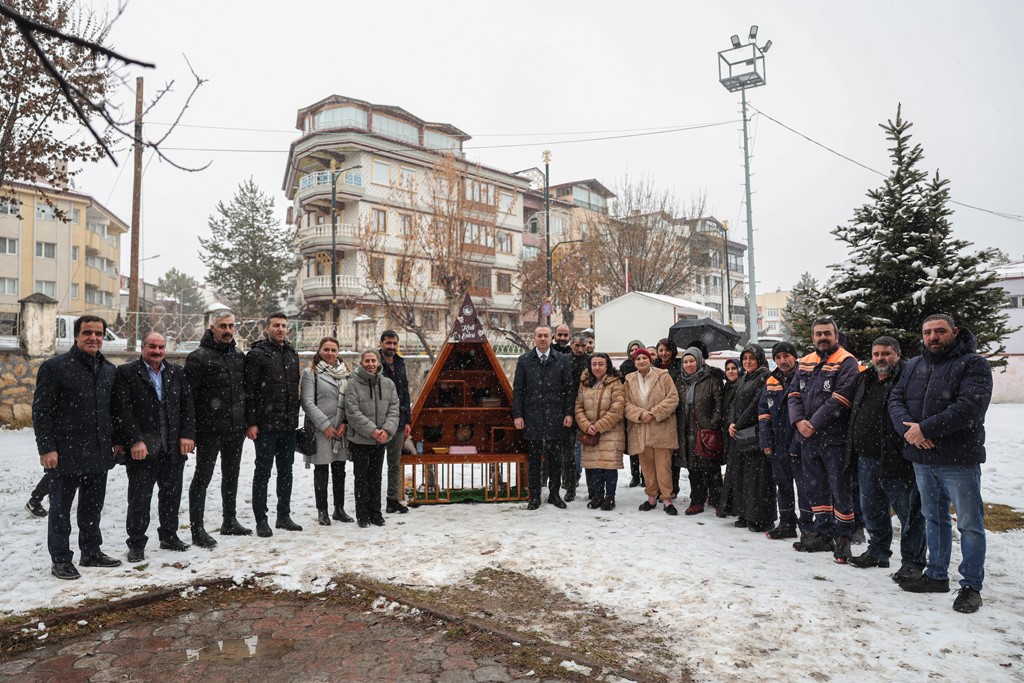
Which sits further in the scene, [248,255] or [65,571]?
[248,255]

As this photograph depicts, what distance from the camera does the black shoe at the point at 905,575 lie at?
4961 millimetres

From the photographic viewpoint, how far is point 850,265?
7770 millimetres

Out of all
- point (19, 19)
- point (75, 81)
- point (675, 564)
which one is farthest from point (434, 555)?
point (75, 81)

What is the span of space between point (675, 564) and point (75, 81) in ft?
30.6

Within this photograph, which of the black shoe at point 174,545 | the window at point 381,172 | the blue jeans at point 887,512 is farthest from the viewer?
the window at point 381,172

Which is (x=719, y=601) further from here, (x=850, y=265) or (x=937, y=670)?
(x=850, y=265)

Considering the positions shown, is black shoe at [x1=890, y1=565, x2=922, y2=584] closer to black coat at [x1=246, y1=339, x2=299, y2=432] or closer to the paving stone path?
the paving stone path

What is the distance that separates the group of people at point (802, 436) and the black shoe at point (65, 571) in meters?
4.36

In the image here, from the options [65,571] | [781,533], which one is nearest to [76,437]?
[65,571]

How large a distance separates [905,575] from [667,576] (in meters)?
1.79

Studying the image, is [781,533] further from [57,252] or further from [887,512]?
[57,252]

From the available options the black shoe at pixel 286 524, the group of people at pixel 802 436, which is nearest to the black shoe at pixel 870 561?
the group of people at pixel 802 436

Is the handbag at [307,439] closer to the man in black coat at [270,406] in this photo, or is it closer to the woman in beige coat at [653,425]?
the man in black coat at [270,406]

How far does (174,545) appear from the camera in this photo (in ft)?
19.0
